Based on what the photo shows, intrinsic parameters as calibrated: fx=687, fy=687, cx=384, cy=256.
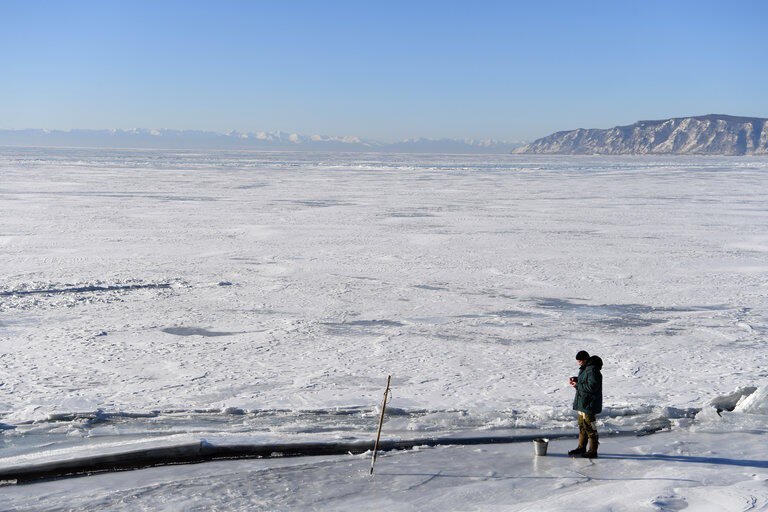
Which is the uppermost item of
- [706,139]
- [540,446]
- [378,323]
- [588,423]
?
[706,139]

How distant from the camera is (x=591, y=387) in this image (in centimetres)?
482

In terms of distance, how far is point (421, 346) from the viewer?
7637 mm

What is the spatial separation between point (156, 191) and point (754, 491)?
26.9 meters

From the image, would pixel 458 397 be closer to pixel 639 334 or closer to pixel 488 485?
pixel 488 485

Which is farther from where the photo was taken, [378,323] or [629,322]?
[629,322]

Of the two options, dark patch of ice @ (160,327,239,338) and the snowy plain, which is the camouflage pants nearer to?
the snowy plain

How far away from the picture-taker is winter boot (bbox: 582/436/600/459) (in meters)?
4.95

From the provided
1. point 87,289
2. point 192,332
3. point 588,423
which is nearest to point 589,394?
point 588,423

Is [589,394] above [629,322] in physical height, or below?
above

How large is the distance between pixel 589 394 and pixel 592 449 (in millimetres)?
473

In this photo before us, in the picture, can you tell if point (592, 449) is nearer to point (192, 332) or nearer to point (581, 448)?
point (581, 448)

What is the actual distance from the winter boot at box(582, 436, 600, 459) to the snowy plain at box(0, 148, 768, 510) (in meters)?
0.17

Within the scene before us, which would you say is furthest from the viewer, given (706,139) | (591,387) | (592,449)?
(706,139)

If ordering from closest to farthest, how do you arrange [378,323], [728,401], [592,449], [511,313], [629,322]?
1. [592,449]
2. [728,401]
3. [378,323]
4. [629,322]
5. [511,313]
